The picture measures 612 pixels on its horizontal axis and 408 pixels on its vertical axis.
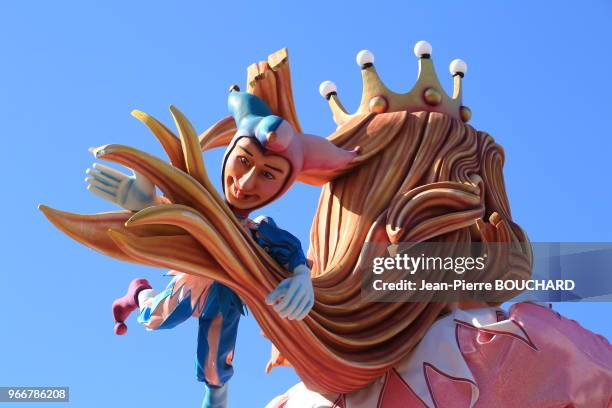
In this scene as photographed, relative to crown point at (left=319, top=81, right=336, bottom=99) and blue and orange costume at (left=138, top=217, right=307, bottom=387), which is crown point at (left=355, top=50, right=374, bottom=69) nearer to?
crown point at (left=319, top=81, right=336, bottom=99)

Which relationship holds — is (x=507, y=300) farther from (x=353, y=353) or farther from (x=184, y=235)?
(x=184, y=235)

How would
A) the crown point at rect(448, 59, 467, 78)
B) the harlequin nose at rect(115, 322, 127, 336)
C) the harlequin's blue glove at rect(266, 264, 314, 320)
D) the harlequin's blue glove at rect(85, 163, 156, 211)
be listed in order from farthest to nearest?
the crown point at rect(448, 59, 467, 78), the harlequin nose at rect(115, 322, 127, 336), the harlequin's blue glove at rect(266, 264, 314, 320), the harlequin's blue glove at rect(85, 163, 156, 211)

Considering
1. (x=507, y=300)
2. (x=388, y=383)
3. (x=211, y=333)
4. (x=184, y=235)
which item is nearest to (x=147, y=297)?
(x=211, y=333)

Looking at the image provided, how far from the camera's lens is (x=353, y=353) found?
4734mm

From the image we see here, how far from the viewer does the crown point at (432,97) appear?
18.1 ft

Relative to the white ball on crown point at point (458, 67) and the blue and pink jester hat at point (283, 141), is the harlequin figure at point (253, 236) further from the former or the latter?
the white ball on crown point at point (458, 67)

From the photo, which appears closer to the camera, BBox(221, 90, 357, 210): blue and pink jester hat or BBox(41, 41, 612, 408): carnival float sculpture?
BBox(41, 41, 612, 408): carnival float sculpture

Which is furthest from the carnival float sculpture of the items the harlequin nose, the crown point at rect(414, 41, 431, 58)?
Result: the crown point at rect(414, 41, 431, 58)

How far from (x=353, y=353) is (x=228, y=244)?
0.90 metres

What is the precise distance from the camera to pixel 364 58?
5641mm

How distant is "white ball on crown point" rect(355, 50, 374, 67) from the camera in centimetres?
564

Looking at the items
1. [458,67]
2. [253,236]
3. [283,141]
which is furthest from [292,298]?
[458,67]

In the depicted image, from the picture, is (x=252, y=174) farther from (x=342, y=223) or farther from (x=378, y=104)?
(x=378, y=104)

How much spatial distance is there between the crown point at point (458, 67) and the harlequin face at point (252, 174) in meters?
1.58
